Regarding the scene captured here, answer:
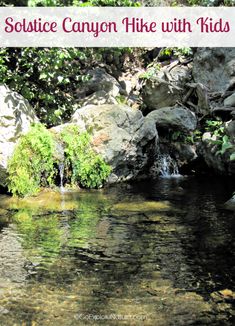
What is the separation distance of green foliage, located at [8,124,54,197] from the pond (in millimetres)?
437

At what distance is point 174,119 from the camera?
46.2 feet

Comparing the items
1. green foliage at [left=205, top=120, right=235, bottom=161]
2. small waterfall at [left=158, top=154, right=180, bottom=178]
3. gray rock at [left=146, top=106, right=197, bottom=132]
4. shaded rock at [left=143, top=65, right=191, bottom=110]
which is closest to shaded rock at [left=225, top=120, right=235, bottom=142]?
green foliage at [left=205, top=120, right=235, bottom=161]

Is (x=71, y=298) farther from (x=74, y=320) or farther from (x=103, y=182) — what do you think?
(x=103, y=182)

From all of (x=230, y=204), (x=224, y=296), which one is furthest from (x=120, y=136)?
(x=224, y=296)

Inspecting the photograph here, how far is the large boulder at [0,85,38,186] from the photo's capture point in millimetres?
10570

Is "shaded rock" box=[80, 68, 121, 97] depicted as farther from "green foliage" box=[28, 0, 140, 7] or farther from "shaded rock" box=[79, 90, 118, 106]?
"green foliage" box=[28, 0, 140, 7]

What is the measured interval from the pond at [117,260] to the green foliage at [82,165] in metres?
1.10

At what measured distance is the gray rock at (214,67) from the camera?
651 inches

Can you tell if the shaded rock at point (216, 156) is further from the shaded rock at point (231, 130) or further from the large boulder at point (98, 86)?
the large boulder at point (98, 86)

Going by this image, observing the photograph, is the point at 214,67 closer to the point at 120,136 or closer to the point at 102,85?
the point at 102,85

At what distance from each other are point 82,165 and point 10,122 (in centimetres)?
224

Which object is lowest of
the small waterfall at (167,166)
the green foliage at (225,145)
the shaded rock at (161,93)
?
the small waterfall at (167,166)

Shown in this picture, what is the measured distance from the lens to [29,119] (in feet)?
37.9

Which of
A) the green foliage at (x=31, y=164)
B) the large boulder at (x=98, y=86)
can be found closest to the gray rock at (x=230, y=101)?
the large boulder at (x=98, y=86)
